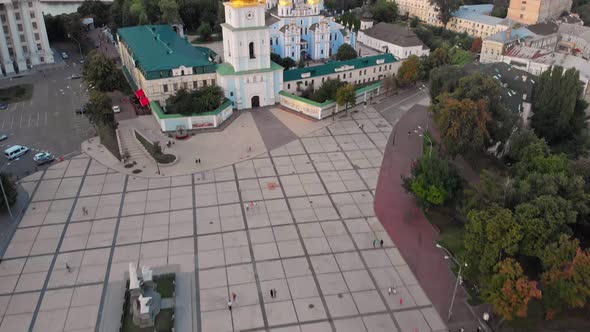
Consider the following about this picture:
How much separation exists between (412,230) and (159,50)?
42337mm

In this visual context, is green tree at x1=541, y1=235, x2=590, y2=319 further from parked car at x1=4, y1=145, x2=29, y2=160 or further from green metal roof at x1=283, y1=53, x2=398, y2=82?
parked car at x1=4, y1=145, x2=29, y2=160

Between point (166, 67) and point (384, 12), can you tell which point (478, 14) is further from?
point (166, 67)

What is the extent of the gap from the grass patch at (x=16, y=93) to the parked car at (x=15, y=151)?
18056 millimetres

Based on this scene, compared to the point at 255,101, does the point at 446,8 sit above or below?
above

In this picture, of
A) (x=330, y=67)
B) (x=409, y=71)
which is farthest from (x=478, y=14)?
(x=330, y=67)

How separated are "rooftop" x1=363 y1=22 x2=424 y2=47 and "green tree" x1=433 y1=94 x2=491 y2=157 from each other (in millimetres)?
40132

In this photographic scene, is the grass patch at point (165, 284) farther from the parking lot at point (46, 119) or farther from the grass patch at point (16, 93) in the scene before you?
the grass patch at point (16, 93)

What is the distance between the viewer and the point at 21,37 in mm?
78062

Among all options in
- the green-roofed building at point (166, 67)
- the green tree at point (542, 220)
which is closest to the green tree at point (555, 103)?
the green tree at point (542, 220)

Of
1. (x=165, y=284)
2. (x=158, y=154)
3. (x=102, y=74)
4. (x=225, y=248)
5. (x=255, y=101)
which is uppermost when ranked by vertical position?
(x=102, y=74)

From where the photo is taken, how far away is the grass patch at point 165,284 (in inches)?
1278

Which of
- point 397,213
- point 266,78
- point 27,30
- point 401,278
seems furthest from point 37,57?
point 401,278

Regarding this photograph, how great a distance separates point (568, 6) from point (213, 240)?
124686 mm

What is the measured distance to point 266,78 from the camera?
62188 millimetres
